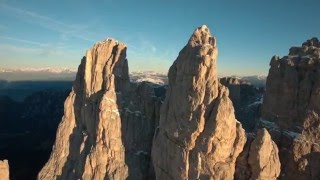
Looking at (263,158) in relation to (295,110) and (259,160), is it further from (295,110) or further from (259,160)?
(295,110)

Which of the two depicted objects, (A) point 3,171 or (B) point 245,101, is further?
(B) point 245,101

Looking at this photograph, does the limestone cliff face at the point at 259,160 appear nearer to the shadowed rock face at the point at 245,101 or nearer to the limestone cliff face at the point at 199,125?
the limestone cliff face at the point at 199,125

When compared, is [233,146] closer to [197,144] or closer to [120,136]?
[197,144]

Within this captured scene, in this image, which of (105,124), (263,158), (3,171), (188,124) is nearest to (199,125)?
(188,124)

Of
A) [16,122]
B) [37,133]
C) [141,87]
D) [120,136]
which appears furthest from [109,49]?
[16,122]

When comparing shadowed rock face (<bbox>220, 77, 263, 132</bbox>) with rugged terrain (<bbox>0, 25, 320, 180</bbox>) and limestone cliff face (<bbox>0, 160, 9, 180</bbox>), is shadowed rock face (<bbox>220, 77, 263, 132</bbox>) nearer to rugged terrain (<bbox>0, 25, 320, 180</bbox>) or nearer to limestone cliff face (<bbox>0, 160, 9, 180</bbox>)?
rugged terrain (<bbox>0, 25, 320, 180</bbox>)

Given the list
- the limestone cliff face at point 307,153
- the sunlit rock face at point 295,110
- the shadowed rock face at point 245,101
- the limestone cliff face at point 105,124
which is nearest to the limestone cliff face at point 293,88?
the sunlit rock face at point 295,110

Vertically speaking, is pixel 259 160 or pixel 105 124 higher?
pixel 105 124
